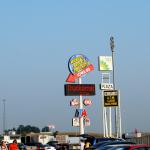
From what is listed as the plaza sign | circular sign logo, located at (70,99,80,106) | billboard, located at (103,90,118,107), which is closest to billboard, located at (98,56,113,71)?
the plaza sign

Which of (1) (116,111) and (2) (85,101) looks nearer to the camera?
(1) (116,111)

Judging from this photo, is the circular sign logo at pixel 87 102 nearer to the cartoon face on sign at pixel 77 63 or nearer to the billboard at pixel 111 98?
the cartoon face on sign at pixel 77 63

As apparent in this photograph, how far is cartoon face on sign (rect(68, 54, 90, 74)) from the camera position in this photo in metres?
66.5

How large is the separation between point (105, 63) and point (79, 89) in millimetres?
4551

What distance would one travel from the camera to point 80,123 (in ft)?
207

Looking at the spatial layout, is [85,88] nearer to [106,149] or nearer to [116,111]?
[116,111]

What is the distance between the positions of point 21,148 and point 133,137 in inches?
513

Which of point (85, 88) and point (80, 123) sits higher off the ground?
point (85, 88)

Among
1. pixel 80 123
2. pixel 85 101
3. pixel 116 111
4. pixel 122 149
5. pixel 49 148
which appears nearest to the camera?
pixel 122 149

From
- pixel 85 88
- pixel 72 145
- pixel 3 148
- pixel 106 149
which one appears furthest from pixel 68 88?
pixel 106 149

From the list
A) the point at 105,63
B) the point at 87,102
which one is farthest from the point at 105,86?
the point at 87,102

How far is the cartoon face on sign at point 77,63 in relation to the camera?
6649 centimetres

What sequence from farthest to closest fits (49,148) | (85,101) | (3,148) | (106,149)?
(85,101) → (49,148) → (3,148) → (106,149)

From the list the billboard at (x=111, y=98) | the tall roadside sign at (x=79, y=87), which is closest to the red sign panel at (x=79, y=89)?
the tall roadside sign at (x=79, y=87)
